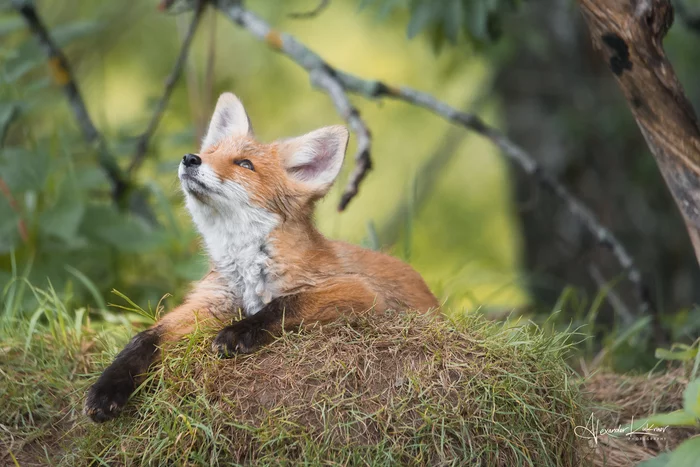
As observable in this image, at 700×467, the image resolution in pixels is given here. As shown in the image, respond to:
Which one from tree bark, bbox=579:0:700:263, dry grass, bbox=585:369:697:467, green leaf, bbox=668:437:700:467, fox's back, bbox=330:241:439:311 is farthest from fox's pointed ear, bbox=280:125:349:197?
green leaf, bbox=668:437:700:467

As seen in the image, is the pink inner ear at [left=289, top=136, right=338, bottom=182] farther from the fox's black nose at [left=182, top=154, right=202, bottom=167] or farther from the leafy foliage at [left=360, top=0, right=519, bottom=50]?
the leafy foliage at [left=360, top=0, right=519, bottom=50]

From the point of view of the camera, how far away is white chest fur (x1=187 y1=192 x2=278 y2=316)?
150 inches

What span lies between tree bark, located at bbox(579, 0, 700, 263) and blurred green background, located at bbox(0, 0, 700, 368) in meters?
1.17

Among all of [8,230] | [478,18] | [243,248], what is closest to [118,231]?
[8,230]

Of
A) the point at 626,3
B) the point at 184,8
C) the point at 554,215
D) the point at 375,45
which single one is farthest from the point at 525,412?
the point at 375,45

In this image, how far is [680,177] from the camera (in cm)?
374

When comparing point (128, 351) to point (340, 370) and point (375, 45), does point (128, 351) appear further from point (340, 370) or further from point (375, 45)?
point (375, 45)

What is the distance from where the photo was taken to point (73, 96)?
5.98 m

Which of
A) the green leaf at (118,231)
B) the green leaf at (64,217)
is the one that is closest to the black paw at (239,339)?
the green leaf at (64,217)

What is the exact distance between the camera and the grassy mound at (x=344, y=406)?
3.00 meters

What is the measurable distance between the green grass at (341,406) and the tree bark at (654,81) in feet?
3.23

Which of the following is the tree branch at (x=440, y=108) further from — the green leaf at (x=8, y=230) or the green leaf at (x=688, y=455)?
the green leaf at (x=688, y=455)

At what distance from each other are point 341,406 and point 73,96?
12.8ft

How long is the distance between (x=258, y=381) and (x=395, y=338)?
60 centimetres
